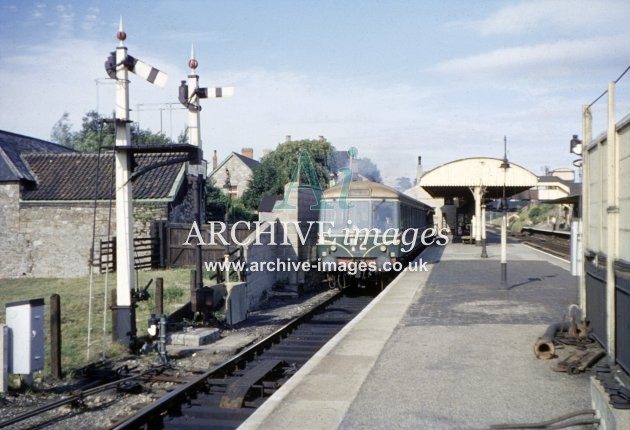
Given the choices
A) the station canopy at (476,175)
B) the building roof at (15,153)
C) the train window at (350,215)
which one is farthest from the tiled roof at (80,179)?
the station canopy at (476,175)

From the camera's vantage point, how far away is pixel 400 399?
6059 millimetres

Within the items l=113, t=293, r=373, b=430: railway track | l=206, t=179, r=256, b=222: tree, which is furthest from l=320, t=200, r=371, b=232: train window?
l=206, t=179, r=256, b=222: tree

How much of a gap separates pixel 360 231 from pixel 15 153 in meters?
16.6

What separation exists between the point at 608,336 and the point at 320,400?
294 centimetres

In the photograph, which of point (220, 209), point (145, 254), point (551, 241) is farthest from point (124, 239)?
point (551, 241)

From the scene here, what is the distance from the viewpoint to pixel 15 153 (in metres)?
25.9

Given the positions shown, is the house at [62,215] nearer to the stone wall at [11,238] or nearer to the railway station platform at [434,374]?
the stone wall at [11,238]

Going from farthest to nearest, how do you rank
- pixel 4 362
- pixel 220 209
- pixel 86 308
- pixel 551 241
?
pixel 220 209 → pixel 551 241 → pixel 86 308 → pixel 4 362

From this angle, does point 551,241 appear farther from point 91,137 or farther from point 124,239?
point 91,137

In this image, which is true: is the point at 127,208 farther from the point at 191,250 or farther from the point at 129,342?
the point at 191,250

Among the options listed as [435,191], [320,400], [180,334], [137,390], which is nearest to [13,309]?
[137,390]

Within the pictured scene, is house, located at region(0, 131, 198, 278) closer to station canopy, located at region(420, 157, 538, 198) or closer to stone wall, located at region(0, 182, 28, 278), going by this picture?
stone wall, located at region(0, 182, 28, 278)

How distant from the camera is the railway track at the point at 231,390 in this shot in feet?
21.6

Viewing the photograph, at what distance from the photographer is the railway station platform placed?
5555 millimetres
